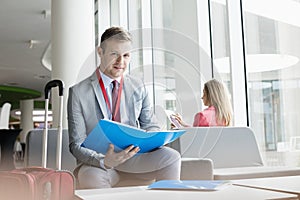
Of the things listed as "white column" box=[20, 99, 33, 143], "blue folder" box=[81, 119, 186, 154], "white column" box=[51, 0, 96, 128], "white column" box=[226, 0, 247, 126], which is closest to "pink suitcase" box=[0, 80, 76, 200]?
"blue folder" box=[81, 119, 186, 154]

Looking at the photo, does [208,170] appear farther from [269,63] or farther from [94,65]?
[269,63]

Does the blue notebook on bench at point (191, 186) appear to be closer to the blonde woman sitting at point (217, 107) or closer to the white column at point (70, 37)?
the blonde woman sitting at point (217, 107)

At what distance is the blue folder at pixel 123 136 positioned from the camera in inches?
52.1

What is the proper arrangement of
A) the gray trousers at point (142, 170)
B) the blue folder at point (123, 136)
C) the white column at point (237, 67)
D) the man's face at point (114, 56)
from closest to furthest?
the blue folder at point (123, 136)
the gray trousers at point (142, 170)
the man's face at point (114, 56)
the white column at point (237, 67)

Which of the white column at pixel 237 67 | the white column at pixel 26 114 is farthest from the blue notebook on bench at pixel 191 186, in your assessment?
the white column at pixel 26 114

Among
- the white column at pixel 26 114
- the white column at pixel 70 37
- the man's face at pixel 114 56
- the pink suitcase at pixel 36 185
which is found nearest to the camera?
the pink suitcase at pixel 36 185

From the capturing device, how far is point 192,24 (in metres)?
3.64

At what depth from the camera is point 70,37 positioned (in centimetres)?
398

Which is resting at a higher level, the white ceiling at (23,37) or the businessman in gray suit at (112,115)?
the white ceiling at (23,37)

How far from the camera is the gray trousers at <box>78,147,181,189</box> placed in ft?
5.30

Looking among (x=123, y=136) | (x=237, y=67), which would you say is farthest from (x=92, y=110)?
(x=237, y=67)

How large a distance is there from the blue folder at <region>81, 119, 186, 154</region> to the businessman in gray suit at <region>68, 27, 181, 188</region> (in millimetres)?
53

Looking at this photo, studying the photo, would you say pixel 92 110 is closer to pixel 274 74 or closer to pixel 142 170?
pixel 142 170

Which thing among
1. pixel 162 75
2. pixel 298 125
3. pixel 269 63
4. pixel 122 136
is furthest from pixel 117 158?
pixel 269 63
